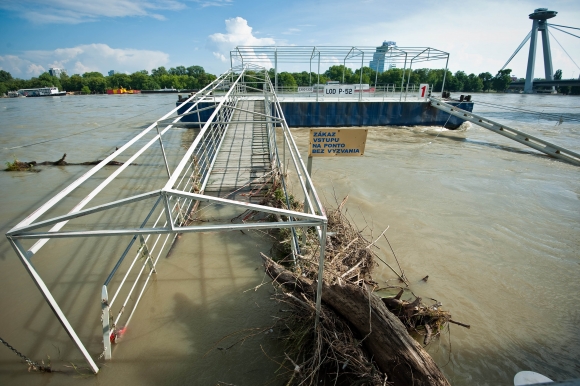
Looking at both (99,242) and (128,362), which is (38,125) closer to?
(99,242)

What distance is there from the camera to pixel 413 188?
916 cm

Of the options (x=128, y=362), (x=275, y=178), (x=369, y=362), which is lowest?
(x=128, y=362)

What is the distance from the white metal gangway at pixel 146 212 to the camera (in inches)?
83.2

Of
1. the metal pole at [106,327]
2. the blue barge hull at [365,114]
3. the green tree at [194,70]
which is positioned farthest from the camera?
the green tree at [194,70]

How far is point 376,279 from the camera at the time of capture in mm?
4734

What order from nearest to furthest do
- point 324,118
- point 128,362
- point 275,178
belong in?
point 128,362 → point 275,178 → point 324,118

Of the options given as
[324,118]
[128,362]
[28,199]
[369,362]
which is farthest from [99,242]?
[324,118]

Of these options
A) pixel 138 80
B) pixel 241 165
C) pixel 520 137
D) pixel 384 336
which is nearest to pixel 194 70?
pixel 138 80

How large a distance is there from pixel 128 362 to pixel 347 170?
9029mm

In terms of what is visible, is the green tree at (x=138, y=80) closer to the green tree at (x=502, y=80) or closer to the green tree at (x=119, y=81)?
the green tree at (x=119, y=81)

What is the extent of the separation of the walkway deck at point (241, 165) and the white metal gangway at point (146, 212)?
2.5 inches

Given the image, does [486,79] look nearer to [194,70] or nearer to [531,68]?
[531,68]

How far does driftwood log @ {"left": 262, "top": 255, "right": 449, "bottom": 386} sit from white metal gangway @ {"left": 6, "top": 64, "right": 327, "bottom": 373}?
55 centimetres

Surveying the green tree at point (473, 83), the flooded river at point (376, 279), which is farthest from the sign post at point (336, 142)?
the green tree at point (473, 83)
